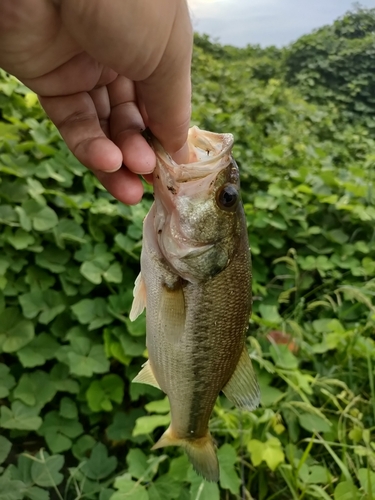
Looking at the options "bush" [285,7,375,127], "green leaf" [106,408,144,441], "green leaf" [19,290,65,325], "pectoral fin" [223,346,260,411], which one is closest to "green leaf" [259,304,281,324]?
"green leaf" [106,408,144,441]

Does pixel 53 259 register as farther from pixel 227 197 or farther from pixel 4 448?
pixel 227 197

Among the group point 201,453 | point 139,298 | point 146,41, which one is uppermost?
point 146,41

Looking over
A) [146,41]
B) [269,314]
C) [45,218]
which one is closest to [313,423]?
[269,314]

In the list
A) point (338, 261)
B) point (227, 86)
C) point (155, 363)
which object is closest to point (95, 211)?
point (155, 363)

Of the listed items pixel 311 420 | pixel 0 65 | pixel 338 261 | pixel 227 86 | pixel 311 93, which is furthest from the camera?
pixel 311 93

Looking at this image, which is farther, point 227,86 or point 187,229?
point 227,86

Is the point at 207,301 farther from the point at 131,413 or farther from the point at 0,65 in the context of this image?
the point at 131,413
